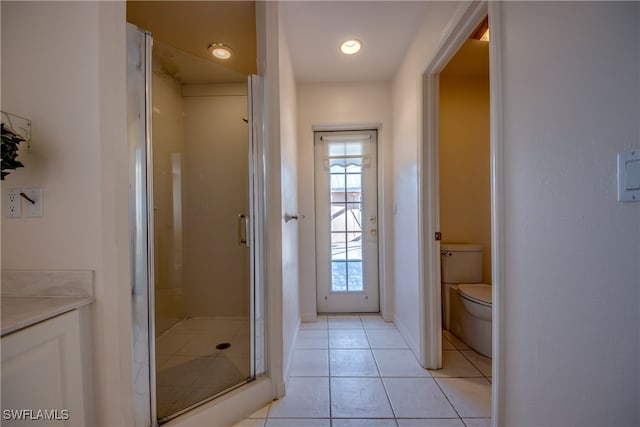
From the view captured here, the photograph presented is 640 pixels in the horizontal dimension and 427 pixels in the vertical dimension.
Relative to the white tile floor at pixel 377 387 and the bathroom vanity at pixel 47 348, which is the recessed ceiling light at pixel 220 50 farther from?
the white tile floor at pixel 377 387

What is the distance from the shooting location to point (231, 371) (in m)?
1.52

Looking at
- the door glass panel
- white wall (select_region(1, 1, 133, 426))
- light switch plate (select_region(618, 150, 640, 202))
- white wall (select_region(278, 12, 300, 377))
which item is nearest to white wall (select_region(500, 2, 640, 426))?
light switch plate (select_region(618, 150, 640, 202))

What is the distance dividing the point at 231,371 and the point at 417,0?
260cm

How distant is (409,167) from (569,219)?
4.40ft

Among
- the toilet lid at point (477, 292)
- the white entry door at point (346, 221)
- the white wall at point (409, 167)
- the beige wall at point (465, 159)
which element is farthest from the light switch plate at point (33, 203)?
the beige wall at point (465, 159)

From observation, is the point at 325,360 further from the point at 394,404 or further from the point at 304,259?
the point at 304,259

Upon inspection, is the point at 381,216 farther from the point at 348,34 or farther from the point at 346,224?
→ the point at 348,34

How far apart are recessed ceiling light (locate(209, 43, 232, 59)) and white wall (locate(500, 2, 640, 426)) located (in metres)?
1.89

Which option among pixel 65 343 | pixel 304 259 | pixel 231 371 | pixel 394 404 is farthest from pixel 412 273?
pixel 65 343

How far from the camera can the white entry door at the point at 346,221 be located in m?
2.77

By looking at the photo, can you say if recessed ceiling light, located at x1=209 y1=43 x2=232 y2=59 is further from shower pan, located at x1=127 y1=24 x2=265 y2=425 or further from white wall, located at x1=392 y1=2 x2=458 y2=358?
white wall, located at x1=392 y1=2 x2=458 y2=358

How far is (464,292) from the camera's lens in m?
2.06

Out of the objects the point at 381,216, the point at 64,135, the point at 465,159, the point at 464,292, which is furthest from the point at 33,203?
the point at 465,159

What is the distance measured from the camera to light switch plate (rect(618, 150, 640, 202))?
58 centimetres
